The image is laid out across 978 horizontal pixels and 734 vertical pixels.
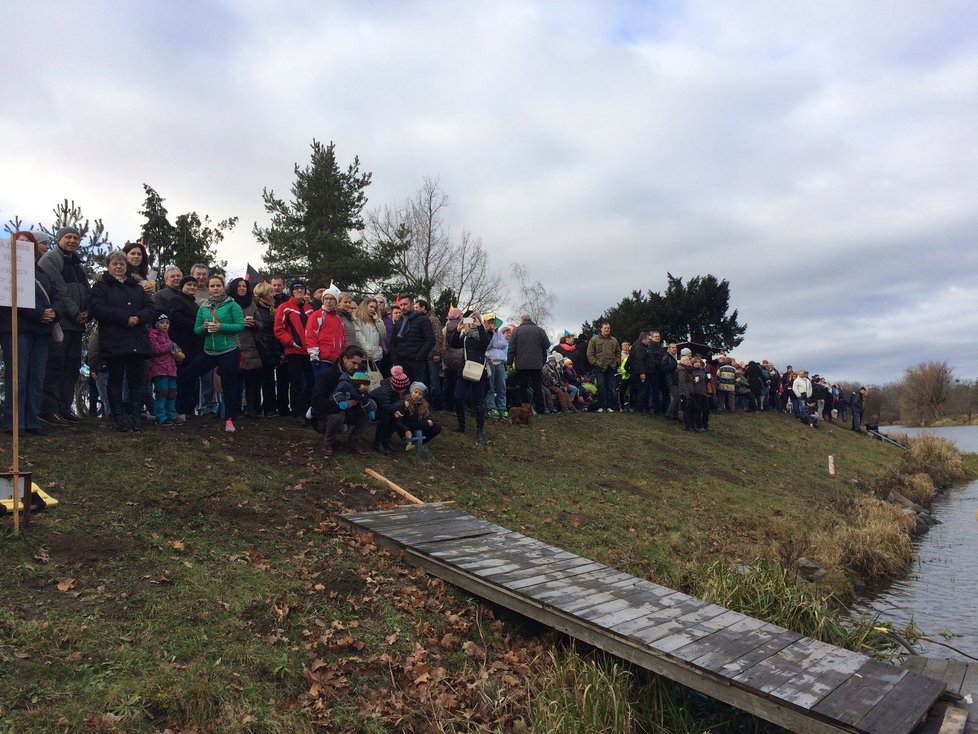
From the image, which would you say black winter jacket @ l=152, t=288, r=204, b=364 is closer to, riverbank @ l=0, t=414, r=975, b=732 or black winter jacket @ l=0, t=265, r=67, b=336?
riverbank @ l=0, t=414, r=975, b=732

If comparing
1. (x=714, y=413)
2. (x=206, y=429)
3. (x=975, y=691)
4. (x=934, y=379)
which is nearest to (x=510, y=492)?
(x=206, y=429)

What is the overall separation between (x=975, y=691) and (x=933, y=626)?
362 centimetres

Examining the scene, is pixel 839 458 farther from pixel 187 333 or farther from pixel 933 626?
pixel 187 333

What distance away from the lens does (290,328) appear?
36.3ft

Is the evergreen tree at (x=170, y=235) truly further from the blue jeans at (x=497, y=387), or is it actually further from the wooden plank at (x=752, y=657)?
the wooden plank at (x=752, y=657)

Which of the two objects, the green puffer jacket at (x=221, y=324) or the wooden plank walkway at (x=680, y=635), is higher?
the green puffer jacket at (x=221, y=324)

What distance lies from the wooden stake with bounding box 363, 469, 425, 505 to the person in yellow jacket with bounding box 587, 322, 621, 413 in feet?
34.4

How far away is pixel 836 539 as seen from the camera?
11766 mm

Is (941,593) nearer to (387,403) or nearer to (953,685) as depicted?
(953,685)

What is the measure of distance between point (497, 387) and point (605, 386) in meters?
4.94

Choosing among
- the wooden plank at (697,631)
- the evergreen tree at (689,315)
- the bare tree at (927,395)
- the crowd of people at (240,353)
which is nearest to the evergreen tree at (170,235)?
the crowd of people at (240,353)

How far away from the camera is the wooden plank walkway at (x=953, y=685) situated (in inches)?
199

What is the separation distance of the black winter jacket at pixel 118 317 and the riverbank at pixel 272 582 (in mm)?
1127

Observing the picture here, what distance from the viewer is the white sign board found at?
21.2ft
